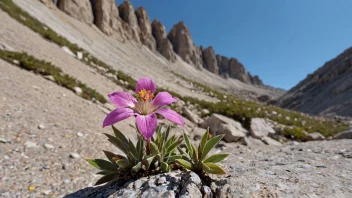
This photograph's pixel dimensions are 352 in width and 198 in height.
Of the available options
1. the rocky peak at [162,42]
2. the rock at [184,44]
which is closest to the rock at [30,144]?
the rocky peak at [162,42]

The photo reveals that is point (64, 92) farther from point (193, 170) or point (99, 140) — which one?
point (193, 170)

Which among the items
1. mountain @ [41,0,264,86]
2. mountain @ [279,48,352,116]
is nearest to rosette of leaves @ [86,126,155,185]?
mountain @ [279,48,352,116]

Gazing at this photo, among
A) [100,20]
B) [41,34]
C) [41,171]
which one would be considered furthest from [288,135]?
[100,20]

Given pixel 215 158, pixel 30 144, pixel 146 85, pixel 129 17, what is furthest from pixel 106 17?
pixel 215 158

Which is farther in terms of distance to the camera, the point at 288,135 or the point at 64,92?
the point at 288,135

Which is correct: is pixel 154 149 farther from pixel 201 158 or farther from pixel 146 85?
pixel 146 85

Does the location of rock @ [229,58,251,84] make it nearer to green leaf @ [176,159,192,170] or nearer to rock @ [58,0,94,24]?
rock @ [58,0,94,24]
